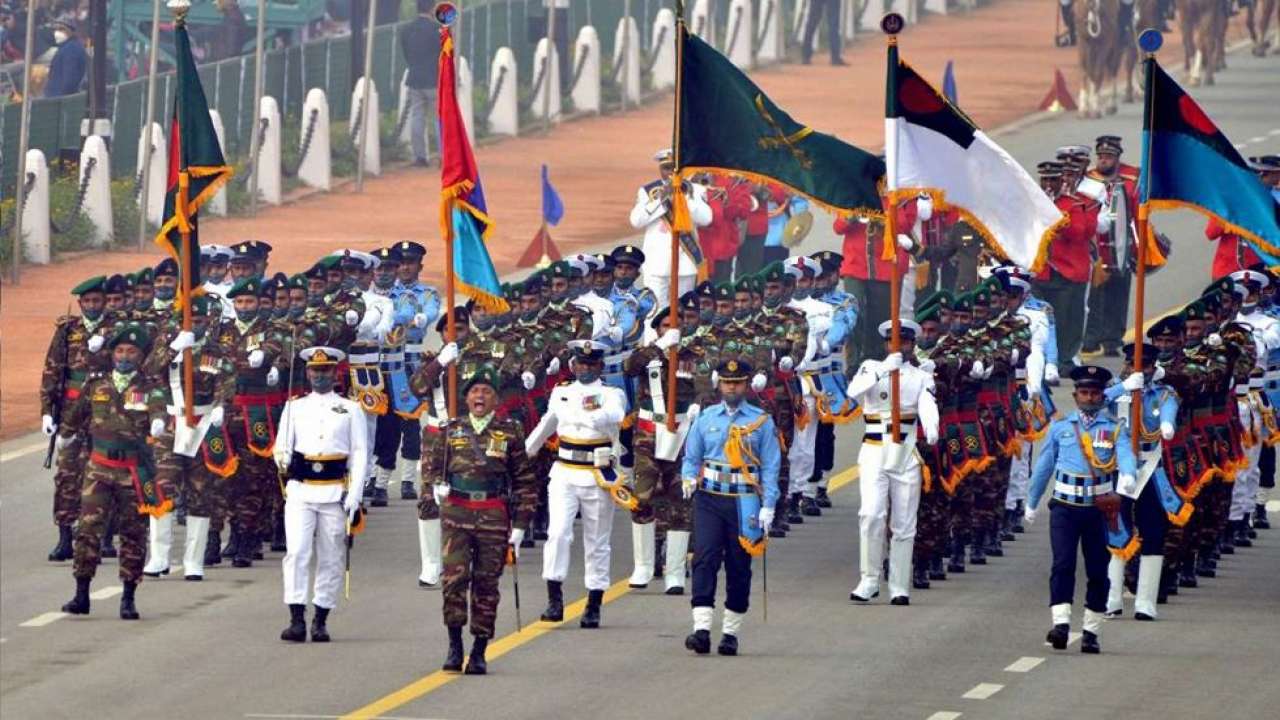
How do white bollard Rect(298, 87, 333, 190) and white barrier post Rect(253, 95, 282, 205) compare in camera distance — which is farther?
white bollard Rect(298, 87, 333, 190)

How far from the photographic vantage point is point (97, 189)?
143 ft

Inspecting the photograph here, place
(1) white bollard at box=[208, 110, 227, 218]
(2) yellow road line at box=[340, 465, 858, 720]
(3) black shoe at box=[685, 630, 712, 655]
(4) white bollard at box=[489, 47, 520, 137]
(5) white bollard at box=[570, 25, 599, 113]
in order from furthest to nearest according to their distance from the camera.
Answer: (5) white bollard at box=[570, 25, 599, 113] < (4) white bollard at box=[489, 47, 520, 137] < (1) white bollard at box=[208, 110, 227, 218] < (3) black shoe at box=[685, 630, 712, 655] < (2) yellow road line at box=[340, 465, 858, 720]

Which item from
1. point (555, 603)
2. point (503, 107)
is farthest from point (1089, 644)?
point (503, 107)

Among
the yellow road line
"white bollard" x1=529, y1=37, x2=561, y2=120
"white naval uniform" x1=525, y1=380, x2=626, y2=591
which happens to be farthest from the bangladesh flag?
"white bollard" x1=529, y1=37, x2=561, y2=120

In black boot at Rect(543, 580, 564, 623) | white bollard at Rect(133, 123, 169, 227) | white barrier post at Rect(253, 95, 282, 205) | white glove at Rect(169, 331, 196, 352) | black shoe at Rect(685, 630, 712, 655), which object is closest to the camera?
black shoe at Rect(685, 630, 712, 655)

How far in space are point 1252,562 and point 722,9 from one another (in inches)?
1168

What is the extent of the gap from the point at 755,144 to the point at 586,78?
1062 inches

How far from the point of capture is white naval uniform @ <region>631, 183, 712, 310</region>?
3534cm

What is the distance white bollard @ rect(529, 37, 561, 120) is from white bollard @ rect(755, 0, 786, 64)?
16.4ft

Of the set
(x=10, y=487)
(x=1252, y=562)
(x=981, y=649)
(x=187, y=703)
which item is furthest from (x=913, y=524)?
(x=10, y=487)

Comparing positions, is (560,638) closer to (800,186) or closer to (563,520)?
(563,520)

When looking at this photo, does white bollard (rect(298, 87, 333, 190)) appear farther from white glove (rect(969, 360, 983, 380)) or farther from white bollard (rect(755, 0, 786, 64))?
white glove (rect(969, 360, 983, 380))

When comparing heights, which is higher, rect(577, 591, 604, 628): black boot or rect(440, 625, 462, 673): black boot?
rect(577, 591, 604, 628): black boot

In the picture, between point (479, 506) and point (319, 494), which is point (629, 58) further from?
point (479, 506)
